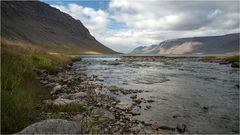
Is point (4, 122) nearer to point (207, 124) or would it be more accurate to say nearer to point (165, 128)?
point (165, 128)

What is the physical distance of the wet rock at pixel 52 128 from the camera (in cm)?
551

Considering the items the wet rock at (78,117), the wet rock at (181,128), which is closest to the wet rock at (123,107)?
the wet rock at (78,117)

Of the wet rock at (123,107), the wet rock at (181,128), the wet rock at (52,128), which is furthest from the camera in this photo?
the wet rock at (123,107)

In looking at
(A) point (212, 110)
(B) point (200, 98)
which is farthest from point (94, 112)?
(B) point (200, 98)

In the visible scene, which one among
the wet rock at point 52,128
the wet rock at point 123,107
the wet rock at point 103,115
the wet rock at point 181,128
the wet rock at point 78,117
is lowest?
the wet rock at point 181,128

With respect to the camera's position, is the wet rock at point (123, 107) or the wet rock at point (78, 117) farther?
the wet rock at point (123, 107)

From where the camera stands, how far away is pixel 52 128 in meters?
5.75

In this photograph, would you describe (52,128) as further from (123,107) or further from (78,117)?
(123,107)

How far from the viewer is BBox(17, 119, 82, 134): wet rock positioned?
551 cm

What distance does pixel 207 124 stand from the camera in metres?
9.67

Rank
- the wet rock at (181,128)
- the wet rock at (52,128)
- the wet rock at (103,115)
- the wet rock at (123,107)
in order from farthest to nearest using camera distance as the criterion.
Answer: the wet rock at (123,107)
the wet rock at (103,115)
the wet rock at (181,128)
the wet rock at (52,128)

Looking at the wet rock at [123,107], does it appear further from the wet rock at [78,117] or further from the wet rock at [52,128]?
the wet rock at [52,128]

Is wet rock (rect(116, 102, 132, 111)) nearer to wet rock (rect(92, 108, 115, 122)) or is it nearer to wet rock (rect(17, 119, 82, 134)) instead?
wet rock (rect(92, 108, 115, 122))

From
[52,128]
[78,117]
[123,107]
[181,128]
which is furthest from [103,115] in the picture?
[52,128]
